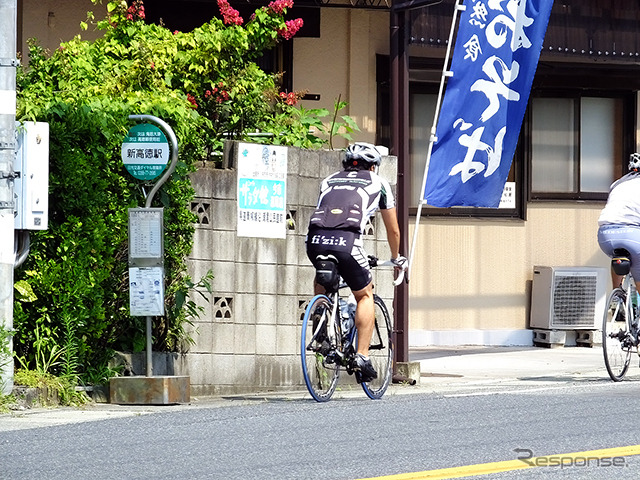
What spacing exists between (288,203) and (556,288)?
21.3 ft

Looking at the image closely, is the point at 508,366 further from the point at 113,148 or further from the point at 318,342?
the point at 113,148

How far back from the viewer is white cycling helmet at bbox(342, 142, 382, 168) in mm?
10266

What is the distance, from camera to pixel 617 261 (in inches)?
462

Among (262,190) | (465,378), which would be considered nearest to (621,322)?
(465,378)

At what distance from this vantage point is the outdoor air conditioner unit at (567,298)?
672 inches

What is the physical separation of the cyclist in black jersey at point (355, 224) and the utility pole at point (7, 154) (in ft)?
7.34

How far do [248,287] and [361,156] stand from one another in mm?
1770

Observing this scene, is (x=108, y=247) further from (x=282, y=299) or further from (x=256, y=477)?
(x=256, y=477)

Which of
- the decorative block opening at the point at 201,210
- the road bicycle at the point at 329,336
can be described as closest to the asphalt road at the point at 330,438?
the road bicycle at the point at 329,336

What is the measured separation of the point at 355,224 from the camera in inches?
391

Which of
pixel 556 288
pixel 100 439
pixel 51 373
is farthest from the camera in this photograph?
pixel 556 288

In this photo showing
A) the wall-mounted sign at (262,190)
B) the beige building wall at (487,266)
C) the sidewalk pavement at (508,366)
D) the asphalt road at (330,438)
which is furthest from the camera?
the beige building wall at (487,266)

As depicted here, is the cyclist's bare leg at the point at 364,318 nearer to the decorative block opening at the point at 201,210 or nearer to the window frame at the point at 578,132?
the decorative block opening at the point at 201,210

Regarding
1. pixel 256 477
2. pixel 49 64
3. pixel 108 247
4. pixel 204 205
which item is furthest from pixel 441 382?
pixel 256 477
